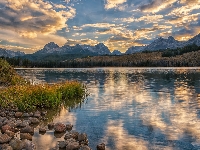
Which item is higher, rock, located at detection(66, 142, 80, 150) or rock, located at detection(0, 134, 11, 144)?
rock, located at detection(0, 134, 11, 144)

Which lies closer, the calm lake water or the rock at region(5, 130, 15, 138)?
the calm lake water

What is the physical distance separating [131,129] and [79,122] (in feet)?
15.5

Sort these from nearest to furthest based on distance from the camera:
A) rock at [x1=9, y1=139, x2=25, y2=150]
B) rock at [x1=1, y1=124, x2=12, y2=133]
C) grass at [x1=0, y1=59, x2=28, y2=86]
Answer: rock at [x1=9, y1=139, x2=25, y2=150] → rock at [x1=1, y1=124, x2=12, y2=133] → grass at [x1=0, y1=59, x2=28, y2=86]

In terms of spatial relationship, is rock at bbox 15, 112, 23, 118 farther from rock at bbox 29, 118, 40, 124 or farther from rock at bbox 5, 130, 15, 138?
rock at bbox 5, 130, 15, 138

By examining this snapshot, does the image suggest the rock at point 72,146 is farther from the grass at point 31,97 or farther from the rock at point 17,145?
the grass at point 31,97

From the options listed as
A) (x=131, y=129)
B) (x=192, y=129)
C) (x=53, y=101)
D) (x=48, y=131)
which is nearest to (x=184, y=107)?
(x=192, y=129)

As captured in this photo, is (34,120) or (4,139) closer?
(4,139)

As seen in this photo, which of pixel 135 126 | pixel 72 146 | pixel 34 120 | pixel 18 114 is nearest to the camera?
pixel 72 146

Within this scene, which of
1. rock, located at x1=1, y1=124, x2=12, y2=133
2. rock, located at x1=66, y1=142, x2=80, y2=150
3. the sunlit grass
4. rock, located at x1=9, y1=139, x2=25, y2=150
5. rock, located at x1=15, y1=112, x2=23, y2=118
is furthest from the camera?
the sunlit grass

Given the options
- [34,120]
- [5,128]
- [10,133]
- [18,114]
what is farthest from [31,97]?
[10,133]

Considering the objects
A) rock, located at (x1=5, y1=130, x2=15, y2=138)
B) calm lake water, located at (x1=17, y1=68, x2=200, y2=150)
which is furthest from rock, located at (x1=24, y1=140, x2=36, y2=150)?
rock, located at (x1=5, y1=130, x2=15, y2=138)

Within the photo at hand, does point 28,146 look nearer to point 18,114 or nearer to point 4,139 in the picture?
point 4,139

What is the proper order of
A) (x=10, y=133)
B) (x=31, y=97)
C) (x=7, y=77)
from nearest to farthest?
(x=10, y=133) → (x=31, y=97) → (x=7, y=77)

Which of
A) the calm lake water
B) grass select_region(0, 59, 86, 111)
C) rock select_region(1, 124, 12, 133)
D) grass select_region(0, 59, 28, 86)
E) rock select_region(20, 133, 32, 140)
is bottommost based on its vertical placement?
the calm lake water
